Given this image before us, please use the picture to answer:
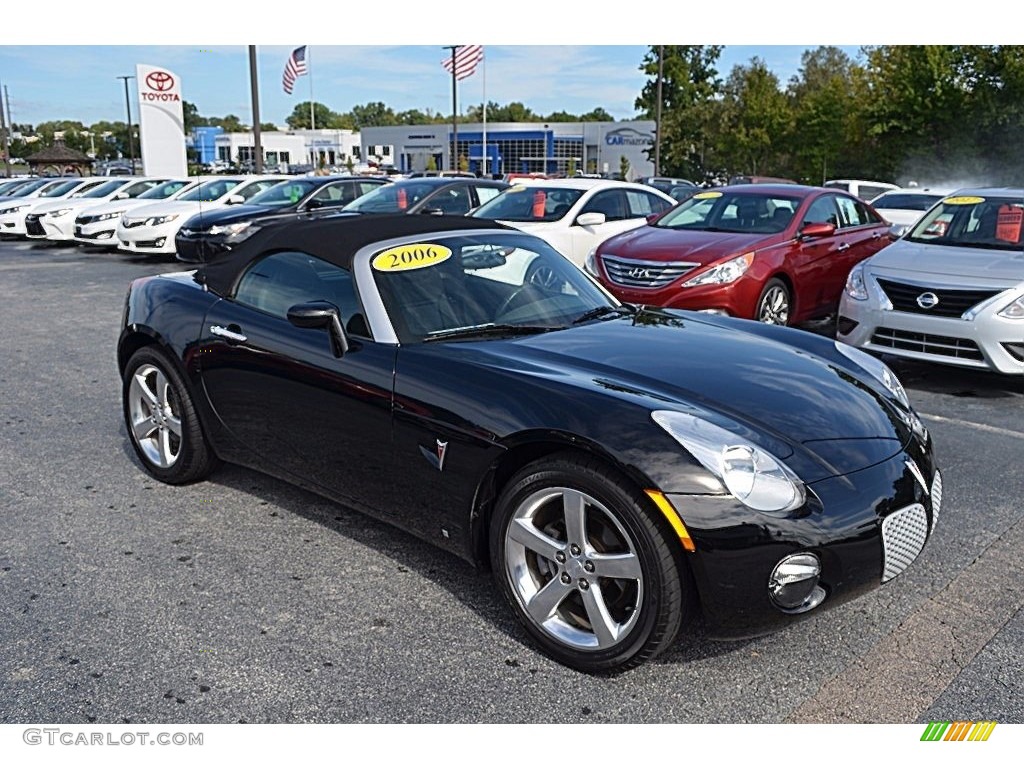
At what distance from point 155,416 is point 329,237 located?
1.47 m

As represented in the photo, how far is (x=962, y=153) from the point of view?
42750mm

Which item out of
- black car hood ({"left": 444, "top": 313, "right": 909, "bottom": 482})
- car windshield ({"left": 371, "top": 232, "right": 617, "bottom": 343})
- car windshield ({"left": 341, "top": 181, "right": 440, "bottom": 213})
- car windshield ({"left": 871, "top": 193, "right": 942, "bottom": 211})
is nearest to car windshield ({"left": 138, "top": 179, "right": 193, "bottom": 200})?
car windshield ({"left": 341, "top": 181, "right": 440, "bottom": 213})

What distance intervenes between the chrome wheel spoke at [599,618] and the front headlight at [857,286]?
5082mm

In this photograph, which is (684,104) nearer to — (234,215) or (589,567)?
(234,215)

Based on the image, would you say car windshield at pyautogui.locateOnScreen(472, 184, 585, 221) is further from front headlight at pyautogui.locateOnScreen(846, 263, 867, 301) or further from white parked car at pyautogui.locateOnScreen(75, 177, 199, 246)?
white parked car at pyautogui.locateOnScreen(75, 177, 199, 246)

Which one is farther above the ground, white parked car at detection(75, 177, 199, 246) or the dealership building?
the dealership building

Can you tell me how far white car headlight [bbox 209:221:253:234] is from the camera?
13055 mm

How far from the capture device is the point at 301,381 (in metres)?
3.73

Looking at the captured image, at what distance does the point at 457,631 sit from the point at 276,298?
178cm

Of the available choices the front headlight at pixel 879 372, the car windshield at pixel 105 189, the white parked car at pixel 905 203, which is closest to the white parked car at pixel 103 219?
the car windshield at pixel 105 189

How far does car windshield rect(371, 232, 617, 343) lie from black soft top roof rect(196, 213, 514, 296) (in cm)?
13

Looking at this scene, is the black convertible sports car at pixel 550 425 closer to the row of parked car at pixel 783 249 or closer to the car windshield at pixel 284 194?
the row of parked car at pixel 783 249
